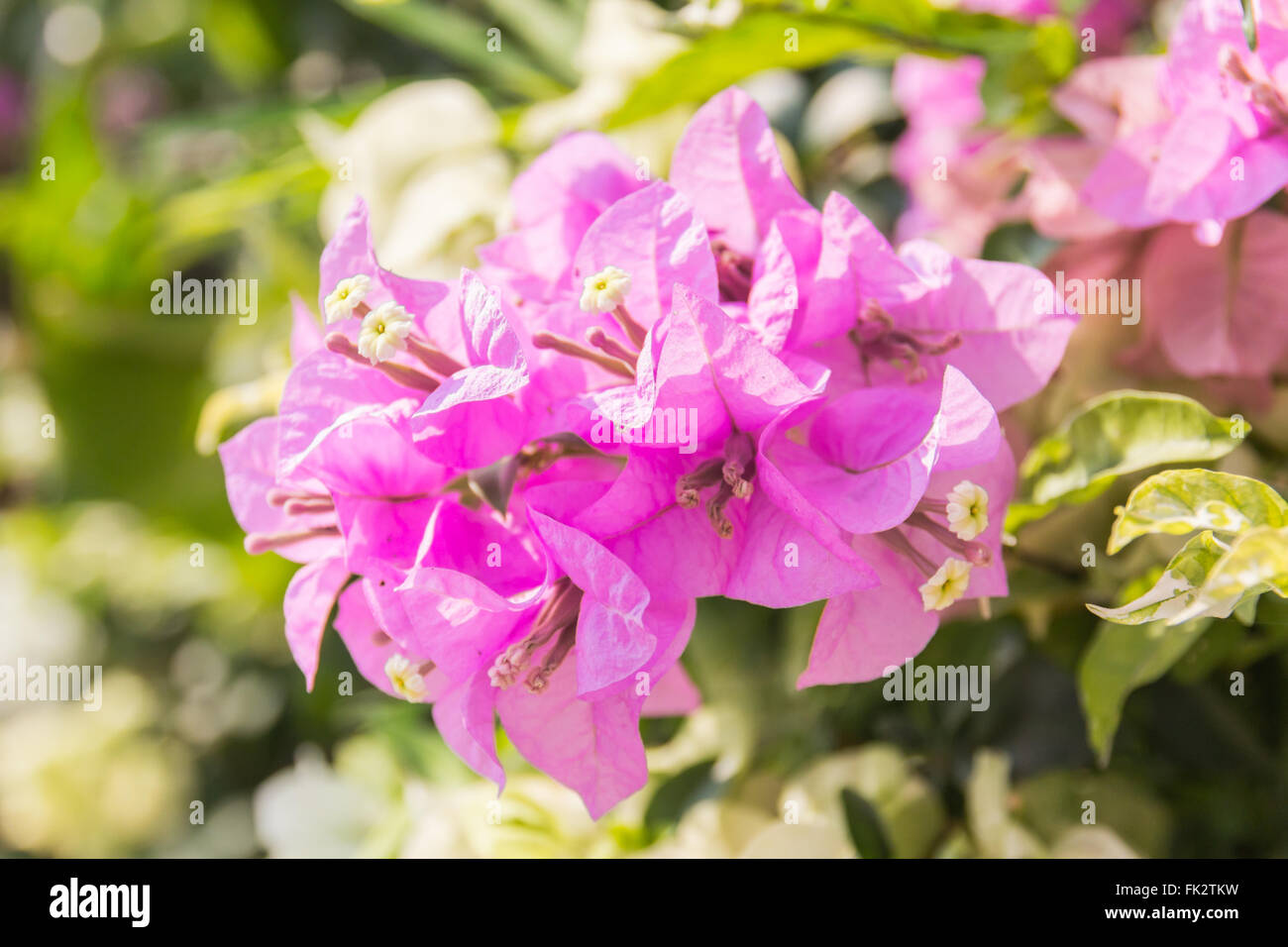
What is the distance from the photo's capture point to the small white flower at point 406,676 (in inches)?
9.5

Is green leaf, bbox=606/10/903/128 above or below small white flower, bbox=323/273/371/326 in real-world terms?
above

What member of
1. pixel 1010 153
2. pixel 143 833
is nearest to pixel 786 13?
pixel 1010 153

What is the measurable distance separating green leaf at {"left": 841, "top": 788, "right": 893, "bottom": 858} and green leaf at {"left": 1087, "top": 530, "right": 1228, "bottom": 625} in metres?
0.13

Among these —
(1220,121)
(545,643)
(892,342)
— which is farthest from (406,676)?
(1220,121)

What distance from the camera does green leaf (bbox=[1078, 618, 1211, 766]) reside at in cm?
28

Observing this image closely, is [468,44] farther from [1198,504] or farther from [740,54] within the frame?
[1198,504]

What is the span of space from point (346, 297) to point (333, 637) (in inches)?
9.3

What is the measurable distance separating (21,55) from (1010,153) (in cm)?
88

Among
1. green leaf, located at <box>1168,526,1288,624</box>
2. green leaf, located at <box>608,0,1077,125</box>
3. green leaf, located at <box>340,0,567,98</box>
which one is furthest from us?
green leaf, located at <box>340,0,567,98</box>

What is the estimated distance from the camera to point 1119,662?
0.28 meters

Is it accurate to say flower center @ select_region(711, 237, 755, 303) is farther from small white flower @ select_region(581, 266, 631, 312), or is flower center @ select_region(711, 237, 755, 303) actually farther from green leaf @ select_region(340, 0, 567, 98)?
green leaf @ select_region(340, 0, 567, 98)

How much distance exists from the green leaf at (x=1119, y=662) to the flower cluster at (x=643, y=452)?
58 millimetres

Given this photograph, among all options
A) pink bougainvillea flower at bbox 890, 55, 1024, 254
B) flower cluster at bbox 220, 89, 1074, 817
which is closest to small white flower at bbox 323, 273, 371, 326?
flower cluster at bbox 220, 89, 1074, 817

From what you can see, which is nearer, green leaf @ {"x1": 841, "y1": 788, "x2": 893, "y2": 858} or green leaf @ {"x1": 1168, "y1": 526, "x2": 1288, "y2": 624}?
green leaf @ {"x1": 1168, "y1": 526, "x2": 1288, "y2": 624}
